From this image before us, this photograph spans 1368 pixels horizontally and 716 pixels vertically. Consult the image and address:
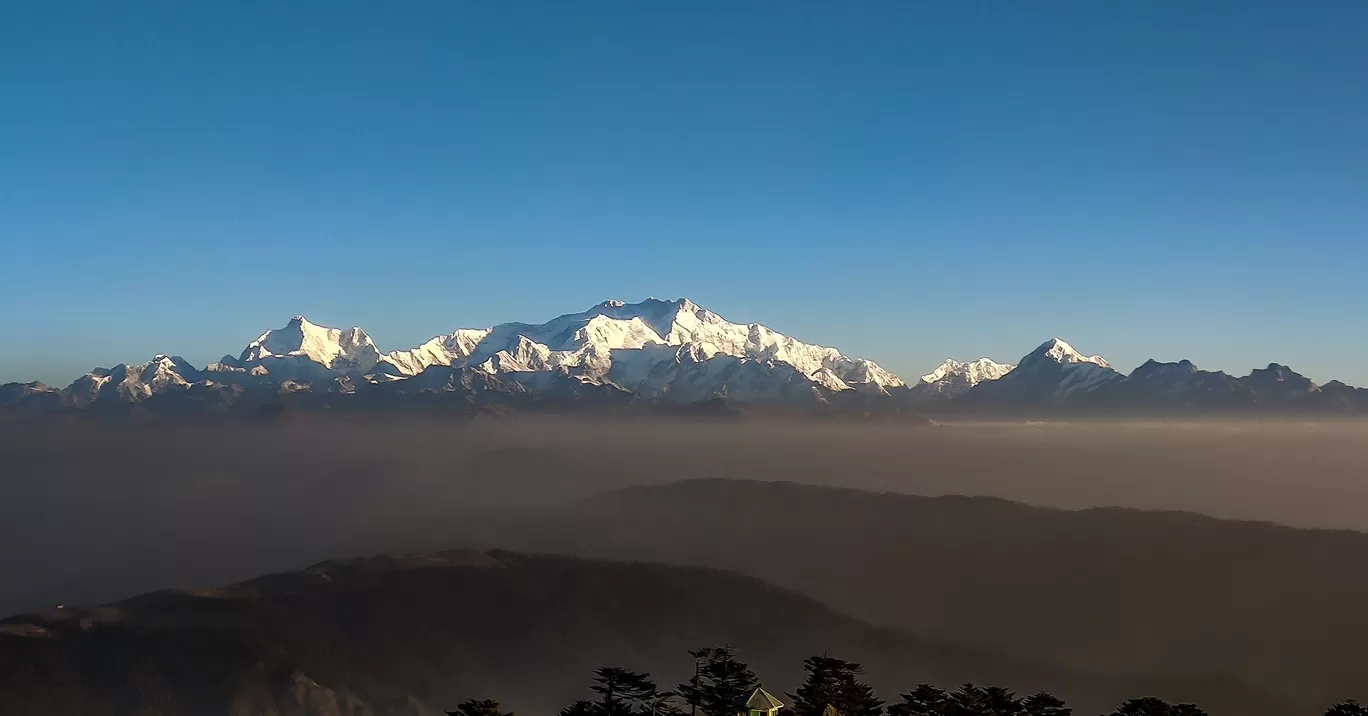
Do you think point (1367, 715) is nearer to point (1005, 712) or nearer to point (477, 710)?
point (1005, 712)

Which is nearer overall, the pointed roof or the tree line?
the pointed roof

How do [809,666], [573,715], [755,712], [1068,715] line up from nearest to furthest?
1. [755,712]
2. [573,715]
3. [1068,715]
4. [809,666]

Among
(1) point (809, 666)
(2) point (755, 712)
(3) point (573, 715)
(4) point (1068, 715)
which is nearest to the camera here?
(2) point (755, 712)

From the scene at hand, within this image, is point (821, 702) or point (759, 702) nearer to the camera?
point (759, 702)

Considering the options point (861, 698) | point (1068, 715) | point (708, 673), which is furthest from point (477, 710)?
point (1068, 715)

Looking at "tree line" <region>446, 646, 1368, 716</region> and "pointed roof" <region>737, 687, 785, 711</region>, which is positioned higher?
"pointed roof" <region>737, 687, 785, 711</region>

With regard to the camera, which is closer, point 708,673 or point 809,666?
point 708,673

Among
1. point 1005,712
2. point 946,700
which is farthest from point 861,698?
point 1005,712

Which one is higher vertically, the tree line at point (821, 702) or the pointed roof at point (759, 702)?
the pointed roof at point (759, 702)

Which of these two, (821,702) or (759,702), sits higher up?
(759,702)

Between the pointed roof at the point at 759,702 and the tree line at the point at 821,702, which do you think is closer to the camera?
the pointed roof at the point at 759,702
